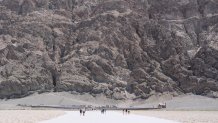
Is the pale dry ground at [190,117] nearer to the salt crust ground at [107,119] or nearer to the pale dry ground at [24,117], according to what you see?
the salt crust ground at [107,119]

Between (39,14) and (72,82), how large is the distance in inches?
1097

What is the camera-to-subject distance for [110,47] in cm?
12625

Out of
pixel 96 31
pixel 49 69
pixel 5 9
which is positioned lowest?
pixel 49 69

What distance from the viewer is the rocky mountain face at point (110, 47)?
4646 inches

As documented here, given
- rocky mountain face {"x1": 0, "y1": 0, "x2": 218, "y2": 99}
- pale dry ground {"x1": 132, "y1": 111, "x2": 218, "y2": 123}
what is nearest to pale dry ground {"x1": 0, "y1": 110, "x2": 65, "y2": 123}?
pale dry ground {"x1": 132, "y1": 111, "x2": 218, "y2": 123}

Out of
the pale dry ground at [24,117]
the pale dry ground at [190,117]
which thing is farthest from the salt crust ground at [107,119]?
the pale dry ground at [190,117]

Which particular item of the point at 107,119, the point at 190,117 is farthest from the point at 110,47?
the point at 107,119

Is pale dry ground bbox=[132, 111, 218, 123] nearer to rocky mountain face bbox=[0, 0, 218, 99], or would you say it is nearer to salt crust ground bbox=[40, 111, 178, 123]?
salt crust ground bbox=[40, 111, 178, 123]

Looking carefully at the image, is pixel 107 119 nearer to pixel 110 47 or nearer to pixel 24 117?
pixel 24 117

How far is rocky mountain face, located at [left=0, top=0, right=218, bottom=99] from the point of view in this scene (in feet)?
387

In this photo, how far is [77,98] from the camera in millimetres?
114500

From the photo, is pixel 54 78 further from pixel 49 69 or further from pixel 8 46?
pixel 8 46

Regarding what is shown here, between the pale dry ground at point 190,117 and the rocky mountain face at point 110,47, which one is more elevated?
the rocky mountain face at point 110,47

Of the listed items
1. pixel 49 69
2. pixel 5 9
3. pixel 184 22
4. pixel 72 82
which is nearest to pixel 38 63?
pixel 49 69
